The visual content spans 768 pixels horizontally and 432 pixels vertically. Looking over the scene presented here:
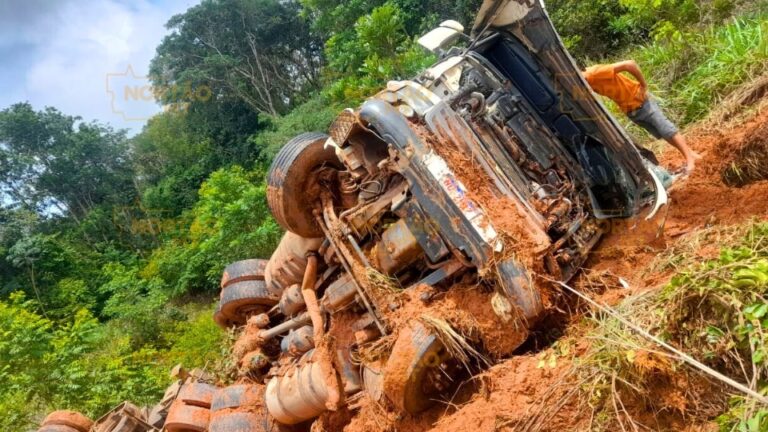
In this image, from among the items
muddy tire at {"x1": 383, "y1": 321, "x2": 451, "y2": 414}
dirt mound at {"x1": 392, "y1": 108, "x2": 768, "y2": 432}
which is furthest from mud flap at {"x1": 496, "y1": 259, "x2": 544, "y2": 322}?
muddy tire at {"x1": 383, "y1": 321, "x2": 451, "y2": 414}

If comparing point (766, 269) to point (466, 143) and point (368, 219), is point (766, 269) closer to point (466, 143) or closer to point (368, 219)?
point (466, 143)

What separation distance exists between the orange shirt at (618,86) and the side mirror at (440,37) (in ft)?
3.63

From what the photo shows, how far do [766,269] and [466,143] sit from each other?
5.91 ft

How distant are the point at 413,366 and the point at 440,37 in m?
2.60

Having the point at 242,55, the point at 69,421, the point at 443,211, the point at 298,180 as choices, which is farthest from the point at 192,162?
the point at 443,211

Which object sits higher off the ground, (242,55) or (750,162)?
(242,55)

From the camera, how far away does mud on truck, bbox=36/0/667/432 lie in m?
3.36

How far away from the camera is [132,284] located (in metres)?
17.2

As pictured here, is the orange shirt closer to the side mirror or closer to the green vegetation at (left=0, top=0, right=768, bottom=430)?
the side mirror

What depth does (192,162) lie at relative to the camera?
30547 millimetres

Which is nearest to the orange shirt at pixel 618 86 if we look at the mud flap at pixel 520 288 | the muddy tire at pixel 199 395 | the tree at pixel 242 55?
the mud flap at pixel 520 288

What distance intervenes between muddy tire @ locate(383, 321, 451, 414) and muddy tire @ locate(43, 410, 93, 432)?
4.29 metres

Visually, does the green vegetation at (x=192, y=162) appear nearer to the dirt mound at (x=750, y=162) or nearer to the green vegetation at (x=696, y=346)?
the green vegetation at (x=696, y=346)

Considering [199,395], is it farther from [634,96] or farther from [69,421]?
[634,96]
